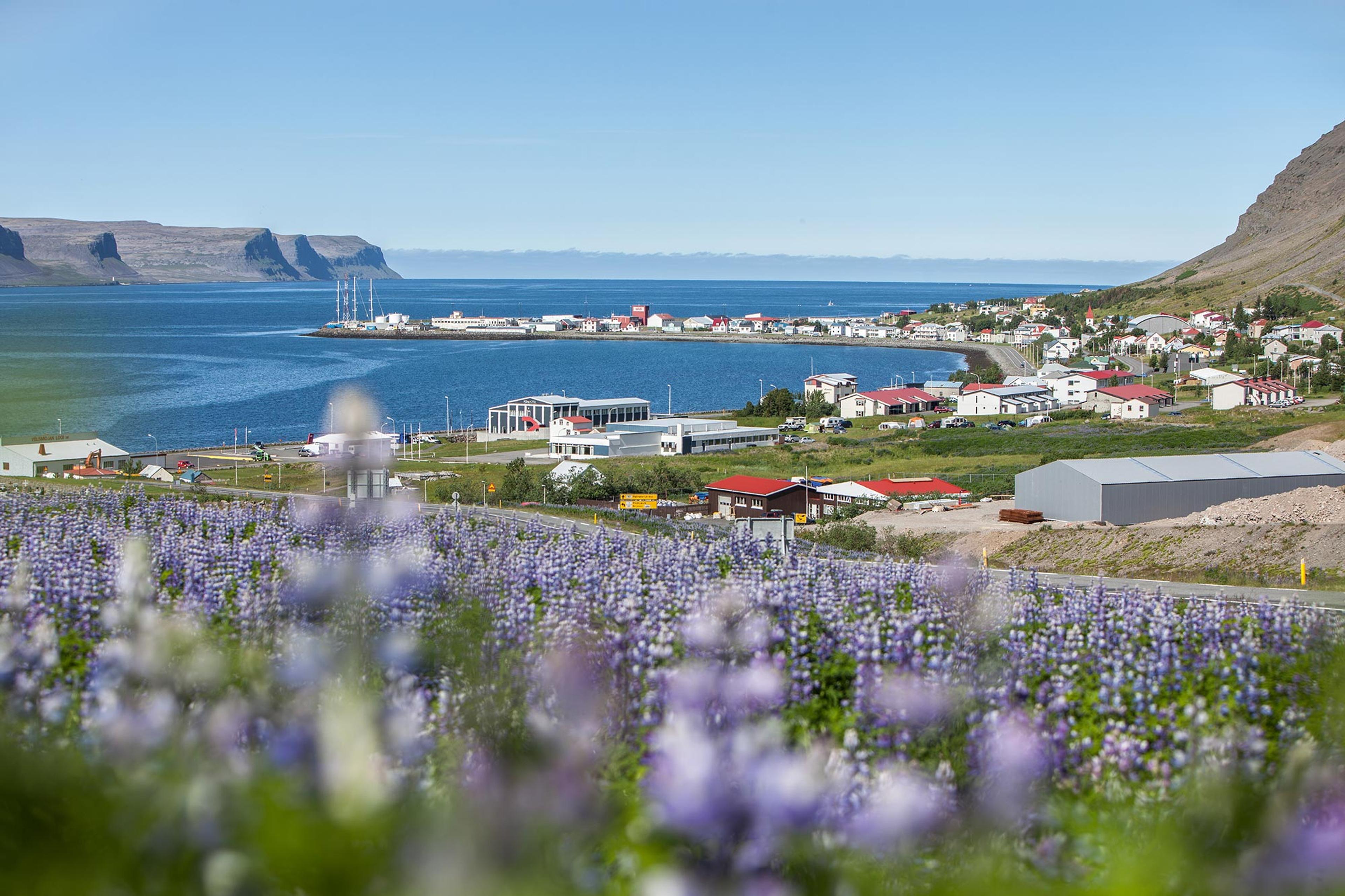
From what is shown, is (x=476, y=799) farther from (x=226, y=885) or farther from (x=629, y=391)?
(x=629, y=391)

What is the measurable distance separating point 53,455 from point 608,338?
121 metres

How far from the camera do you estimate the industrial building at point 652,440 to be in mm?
55531

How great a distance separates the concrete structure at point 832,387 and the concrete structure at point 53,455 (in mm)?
46437

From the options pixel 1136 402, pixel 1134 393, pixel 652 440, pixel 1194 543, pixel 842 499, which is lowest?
pixel 652 440

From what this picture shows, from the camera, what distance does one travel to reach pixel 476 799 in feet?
5.83

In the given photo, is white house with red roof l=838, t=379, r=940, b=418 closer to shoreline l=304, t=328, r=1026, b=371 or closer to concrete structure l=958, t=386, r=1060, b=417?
concrete structure l=958, t=386, r=1060, b=417

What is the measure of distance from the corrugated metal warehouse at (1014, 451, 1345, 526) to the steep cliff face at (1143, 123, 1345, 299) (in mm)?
89744

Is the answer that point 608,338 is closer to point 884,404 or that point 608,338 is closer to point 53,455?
point 884,404

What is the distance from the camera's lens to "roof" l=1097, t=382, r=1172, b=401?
214 ft

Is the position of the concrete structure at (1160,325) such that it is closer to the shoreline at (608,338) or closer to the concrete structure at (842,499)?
the shoreline at (608,338)

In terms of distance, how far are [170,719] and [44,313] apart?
184m

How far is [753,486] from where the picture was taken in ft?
111

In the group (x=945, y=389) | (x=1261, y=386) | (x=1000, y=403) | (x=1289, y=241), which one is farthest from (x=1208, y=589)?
(x=1289, y=241)

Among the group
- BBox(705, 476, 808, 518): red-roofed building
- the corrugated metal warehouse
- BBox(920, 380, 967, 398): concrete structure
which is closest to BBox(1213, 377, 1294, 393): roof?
BBox(920, 380, 967, 398): concrete structure
